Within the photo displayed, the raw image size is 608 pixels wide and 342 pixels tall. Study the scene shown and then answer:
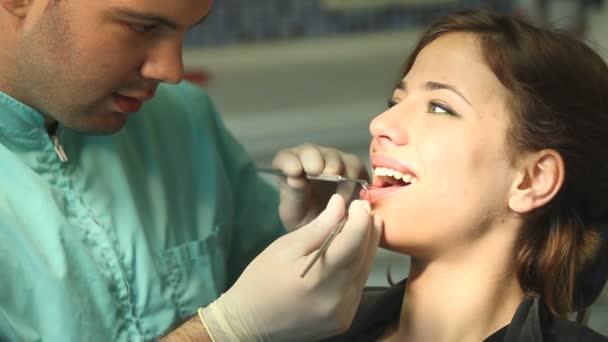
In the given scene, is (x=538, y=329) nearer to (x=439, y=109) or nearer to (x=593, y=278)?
(x=593, y=278)

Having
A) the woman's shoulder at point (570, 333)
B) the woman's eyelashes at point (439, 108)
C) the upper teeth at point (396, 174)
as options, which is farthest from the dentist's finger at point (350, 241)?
the woman's shoulder at point (570, 333)

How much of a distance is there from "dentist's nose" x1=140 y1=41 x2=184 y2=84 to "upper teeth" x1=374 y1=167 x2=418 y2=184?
15.3 inches

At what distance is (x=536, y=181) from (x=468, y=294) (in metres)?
0.22

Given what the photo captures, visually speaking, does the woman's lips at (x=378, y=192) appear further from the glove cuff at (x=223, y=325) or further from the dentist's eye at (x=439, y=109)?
the glove cuff at (x=223, y=325)

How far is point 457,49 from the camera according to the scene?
134 centimetres

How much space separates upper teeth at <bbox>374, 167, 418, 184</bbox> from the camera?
→ 1315 millimetres

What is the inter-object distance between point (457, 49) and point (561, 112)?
0.20 m

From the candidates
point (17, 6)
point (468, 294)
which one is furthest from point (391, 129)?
point (17, 6)

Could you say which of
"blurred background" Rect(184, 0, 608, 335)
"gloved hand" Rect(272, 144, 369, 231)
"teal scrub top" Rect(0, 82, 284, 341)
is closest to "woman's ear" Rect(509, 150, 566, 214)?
"gloved hand" Rect(272, 144, 369, 231)

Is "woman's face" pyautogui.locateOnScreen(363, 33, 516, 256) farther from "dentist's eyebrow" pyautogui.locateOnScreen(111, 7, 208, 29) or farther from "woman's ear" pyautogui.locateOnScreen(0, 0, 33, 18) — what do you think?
"woman's ear" pyautogui.locateOnScreen(0, 0, 33, 18)

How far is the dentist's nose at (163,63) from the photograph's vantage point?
4.37 feet

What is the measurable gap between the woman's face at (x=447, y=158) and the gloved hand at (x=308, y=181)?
243 mm

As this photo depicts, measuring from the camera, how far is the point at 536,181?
131 centimetres

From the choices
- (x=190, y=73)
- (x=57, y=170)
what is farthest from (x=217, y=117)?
(x=190, y=73)
